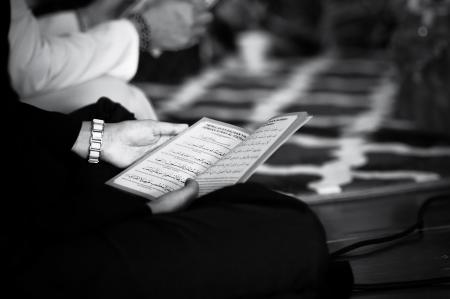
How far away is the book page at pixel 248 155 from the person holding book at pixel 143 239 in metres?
0.03

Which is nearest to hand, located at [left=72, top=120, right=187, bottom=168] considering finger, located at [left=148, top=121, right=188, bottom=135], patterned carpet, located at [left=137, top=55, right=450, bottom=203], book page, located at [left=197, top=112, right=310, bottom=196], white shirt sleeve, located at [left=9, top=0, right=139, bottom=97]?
finger, located at [left=148, top=121, right=188, bottom=135]

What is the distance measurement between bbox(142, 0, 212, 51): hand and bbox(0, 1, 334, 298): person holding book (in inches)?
17.2

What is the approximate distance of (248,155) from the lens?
2.84 ft

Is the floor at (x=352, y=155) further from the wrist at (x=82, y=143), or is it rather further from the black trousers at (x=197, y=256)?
the wrist at (x=82, y=143)

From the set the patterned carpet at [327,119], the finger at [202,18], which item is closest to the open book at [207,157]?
the finger at [202,18]

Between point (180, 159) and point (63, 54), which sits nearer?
point (180, 159)

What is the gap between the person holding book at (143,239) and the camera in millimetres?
734

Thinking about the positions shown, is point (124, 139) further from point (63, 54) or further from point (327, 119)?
point (327, 119)

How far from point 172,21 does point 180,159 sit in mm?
414

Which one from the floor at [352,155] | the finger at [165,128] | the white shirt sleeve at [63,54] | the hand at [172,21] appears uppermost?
the hand at [172,21]

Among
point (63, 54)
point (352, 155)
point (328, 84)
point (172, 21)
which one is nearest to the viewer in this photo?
point (63, 54)

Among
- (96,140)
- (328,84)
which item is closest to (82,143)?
(96,140)

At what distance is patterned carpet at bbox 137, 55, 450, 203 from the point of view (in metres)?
1.53

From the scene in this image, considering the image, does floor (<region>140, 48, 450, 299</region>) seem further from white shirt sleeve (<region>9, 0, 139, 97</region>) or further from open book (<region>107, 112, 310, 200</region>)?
white shirt sleeve (<region>9, 0, 139, 97</region>)
